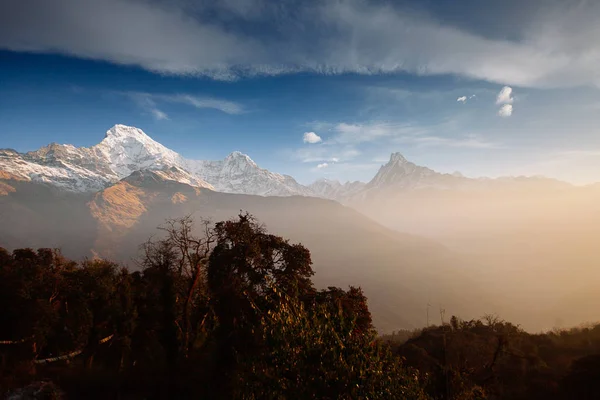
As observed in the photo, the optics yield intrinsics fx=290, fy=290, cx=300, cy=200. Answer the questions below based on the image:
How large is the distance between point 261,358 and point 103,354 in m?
A: 38.3

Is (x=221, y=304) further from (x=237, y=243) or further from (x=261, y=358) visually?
(x=261, y=358)

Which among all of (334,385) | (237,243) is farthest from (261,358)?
(237,243)

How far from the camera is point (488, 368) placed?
1609 inches

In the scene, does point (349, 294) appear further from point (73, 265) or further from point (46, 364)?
point (73, 265)

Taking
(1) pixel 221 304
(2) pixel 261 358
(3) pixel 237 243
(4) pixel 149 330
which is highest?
(3) pixel 237 243

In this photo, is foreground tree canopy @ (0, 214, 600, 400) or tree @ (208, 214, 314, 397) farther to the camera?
foreground tree canopy @ (0, 214, 600, 400)

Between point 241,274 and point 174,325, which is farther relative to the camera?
point 241,274

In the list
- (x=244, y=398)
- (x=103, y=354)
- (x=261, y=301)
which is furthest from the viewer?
(x=103, y=354)

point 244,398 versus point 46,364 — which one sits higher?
point 244,398

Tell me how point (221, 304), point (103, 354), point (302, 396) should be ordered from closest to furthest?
1. point (302, 396)
2. point (221, 304)
3. point (103, 354)

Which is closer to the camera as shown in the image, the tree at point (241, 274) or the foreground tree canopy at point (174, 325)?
the tree at point (241, 274)

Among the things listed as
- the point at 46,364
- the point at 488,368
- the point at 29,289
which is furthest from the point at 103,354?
the point at 488,368

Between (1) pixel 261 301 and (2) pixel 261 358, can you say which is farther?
(1) pixel 261 301

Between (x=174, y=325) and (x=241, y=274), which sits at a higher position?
(x=241, y=274)
